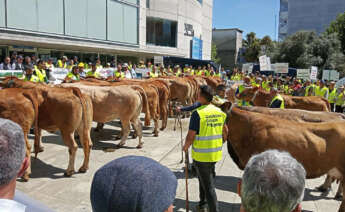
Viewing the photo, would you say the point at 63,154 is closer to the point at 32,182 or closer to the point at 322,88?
the point at 32,182

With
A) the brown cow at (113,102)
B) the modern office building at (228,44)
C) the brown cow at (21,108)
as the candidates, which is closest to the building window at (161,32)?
the brown cow at (113,102)

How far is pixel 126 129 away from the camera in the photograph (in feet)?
25.1

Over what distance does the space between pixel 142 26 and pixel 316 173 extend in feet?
96.5

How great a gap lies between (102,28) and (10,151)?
26.2m

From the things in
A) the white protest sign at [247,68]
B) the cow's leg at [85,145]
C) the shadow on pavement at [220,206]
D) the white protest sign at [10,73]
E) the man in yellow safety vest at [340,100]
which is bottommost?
the shadow on pavement at [220,206]

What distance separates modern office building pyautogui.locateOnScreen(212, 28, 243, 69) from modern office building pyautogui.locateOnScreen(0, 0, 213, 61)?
3021 centimetres

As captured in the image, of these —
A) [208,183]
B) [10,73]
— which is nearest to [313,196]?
[208,183]

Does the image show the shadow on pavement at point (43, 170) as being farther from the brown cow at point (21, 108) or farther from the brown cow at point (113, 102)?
the brown cow at point (113, 102)

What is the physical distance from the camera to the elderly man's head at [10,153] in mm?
1331

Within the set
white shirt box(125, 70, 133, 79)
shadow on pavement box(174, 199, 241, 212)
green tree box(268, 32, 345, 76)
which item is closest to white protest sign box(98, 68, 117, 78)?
white shirt box(125, 70, 133, 79)

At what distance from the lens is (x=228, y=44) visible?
243 feet

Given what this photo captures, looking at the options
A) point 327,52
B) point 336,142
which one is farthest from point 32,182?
point 327,52

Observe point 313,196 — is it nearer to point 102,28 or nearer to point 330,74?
point 330,74

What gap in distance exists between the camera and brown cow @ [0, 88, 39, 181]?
5.04m
